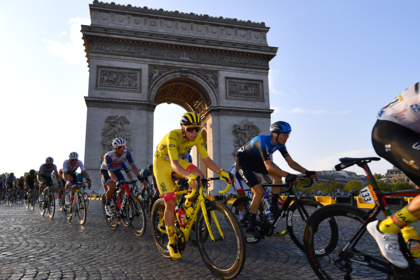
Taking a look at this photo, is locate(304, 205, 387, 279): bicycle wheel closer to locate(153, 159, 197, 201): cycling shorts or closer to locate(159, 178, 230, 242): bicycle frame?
locate(159, 178, 230, 242): bicycle frame

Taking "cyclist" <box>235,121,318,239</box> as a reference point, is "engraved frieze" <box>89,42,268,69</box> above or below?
above

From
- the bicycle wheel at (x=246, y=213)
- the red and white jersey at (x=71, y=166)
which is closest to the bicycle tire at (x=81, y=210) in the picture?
the red and white jersey at (x=71, y=166)

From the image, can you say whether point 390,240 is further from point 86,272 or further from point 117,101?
point 117,101

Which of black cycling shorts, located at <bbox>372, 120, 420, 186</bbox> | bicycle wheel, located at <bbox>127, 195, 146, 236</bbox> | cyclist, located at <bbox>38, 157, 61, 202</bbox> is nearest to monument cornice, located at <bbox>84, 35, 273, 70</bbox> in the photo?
cyclist, located at <bbox>38, 157, 61, 202</bbox>

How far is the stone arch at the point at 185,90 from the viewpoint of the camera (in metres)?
23.6

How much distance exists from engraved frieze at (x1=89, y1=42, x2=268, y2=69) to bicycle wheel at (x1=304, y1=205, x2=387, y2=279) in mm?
22572

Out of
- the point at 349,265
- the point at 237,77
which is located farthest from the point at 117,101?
the point at 349,265

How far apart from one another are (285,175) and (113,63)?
21001mm

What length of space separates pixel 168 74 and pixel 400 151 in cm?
2268

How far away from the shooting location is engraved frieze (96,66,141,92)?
72.4 feet

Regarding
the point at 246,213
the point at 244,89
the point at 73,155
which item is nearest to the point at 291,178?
the point at 246,213

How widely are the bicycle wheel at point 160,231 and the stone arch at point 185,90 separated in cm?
1969

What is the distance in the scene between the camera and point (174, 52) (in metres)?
24.1

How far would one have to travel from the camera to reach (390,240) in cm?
206
